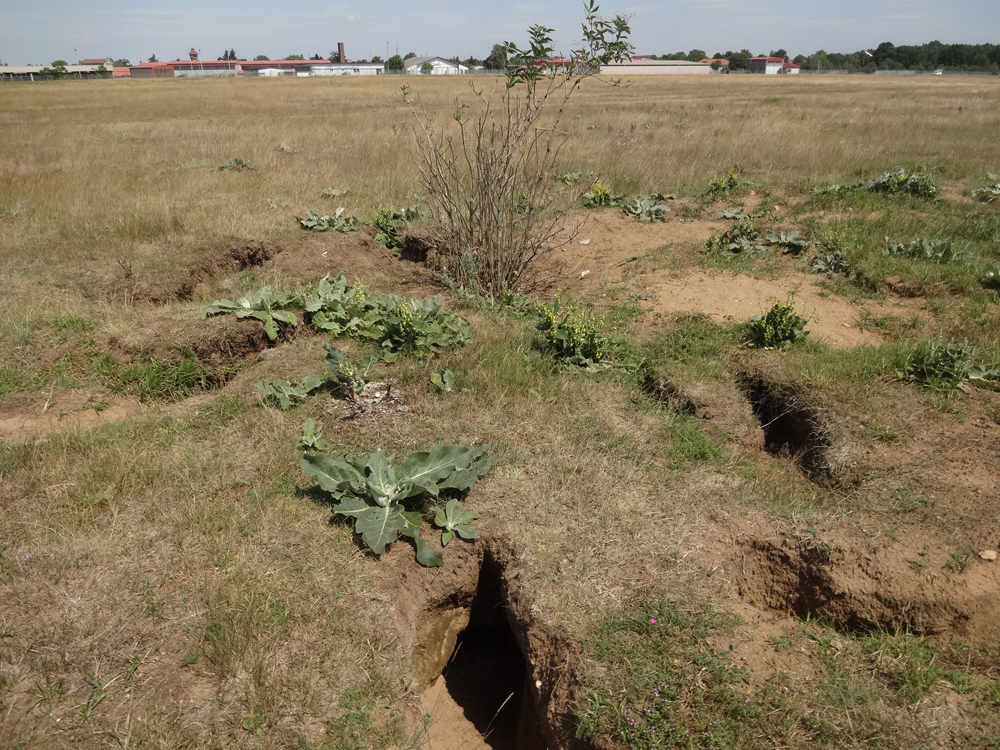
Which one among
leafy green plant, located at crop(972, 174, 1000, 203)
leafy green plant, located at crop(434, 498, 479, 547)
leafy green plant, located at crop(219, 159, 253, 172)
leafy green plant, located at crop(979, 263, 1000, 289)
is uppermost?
leafy green plant, located at crop(219, 159, 253, 172)

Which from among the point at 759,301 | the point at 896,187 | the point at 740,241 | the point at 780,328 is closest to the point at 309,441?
the point at 780,328

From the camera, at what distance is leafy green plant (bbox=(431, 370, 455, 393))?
4.35 metres

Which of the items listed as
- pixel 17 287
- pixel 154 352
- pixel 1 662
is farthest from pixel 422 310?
pixel 17 287

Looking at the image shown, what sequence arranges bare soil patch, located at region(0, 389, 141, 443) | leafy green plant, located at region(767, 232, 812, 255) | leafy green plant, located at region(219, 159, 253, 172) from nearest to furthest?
bare soil patch, located at region(0, 389, 141, 443), leafy green plant, located at region(767, 232, 812, 255), leafy green plant, located at region(219, 159, 253, 172)

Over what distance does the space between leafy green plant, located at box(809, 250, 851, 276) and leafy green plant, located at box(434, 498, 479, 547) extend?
4.54 meters

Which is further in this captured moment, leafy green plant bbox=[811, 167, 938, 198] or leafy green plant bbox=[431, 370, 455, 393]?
leafy green plant bbox=[811, 167, 938, 198]

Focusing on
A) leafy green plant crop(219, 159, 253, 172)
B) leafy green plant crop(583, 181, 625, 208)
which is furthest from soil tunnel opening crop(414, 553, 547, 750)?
leafy green plant crop(219, 159, 253, 172)

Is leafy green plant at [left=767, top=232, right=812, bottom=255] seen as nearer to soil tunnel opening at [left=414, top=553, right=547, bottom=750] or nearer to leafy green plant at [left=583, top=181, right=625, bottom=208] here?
leafy green plant at [left=583, top=181, right=625, bottom=208]

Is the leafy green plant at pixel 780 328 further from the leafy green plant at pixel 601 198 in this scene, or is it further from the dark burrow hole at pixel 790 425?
the leafy green plant at pixel 601 198

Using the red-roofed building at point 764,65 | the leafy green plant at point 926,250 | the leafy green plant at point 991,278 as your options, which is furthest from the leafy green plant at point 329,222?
the red-roofed building at point 764,65

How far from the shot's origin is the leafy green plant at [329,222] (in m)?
7.46

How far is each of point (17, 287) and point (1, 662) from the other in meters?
4.82

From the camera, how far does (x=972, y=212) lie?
7660 mm

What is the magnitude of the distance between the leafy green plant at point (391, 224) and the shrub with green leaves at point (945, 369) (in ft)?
17.3
